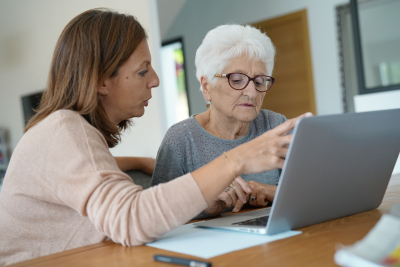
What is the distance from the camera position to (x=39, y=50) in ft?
14.7

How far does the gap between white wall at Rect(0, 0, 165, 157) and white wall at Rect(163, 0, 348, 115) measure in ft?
5.31

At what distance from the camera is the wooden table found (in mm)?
666

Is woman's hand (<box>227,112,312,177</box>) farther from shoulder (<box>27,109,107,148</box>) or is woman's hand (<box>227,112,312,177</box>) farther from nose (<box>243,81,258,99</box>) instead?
nose (<box>243,81,258,99</box>)

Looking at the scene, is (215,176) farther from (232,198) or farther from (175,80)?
(175,80)

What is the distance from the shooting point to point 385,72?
3615 mm

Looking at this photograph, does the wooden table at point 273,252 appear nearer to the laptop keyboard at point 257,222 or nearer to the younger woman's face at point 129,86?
the laptop keyboard at point 257,222

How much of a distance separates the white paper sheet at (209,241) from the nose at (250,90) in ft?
2.11

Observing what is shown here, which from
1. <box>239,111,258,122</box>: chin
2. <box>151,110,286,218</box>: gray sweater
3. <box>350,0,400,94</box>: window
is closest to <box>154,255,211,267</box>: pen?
<box>151,110,286,218</box>: gray sweater

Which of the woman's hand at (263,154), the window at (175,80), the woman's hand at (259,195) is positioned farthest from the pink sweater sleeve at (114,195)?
the window at (175,80)

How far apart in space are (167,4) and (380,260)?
17.5 feet

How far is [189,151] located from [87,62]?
60 cm

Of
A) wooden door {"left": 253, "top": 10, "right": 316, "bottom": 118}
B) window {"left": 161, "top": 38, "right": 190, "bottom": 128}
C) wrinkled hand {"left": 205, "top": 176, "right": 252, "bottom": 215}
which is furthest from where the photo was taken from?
window {"left": 161, "top": 38, "right": 190, "bottom": 128}

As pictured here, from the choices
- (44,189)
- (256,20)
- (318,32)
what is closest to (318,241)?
(44,189)

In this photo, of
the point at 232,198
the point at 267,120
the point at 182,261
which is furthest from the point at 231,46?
the point at 182,261
